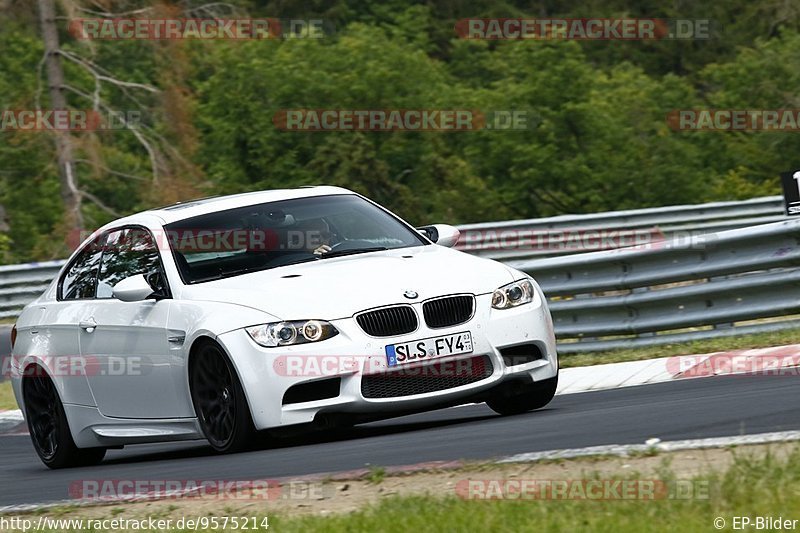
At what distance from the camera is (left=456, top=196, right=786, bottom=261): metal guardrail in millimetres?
23266

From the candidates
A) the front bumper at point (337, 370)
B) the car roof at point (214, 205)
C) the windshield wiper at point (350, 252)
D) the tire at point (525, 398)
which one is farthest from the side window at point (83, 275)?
the tire at point (525, 398)

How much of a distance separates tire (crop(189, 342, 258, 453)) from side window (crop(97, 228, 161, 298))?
98 centimetres

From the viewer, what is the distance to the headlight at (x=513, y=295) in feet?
28.4

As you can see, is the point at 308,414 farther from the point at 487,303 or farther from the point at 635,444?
the point at 635,444

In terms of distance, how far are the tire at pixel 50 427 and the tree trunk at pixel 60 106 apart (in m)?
19.4

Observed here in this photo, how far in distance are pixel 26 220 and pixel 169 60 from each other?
14.7 metres

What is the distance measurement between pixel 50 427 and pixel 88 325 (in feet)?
3.06

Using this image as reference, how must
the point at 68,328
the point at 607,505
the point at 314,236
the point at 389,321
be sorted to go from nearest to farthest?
the point at 607,505 < the point at 389,321 < the point at 314,236 < the point at 68,328

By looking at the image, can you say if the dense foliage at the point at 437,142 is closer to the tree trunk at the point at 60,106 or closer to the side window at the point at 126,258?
the tree trunk at the point at 60,106

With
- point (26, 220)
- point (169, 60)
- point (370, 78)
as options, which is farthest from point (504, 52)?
point (169, 60)

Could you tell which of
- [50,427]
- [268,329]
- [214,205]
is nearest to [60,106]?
[50,427]

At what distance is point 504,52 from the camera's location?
170ft

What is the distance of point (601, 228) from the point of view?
24.2 metres

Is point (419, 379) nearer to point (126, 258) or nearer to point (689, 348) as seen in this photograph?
point (126, 258)
